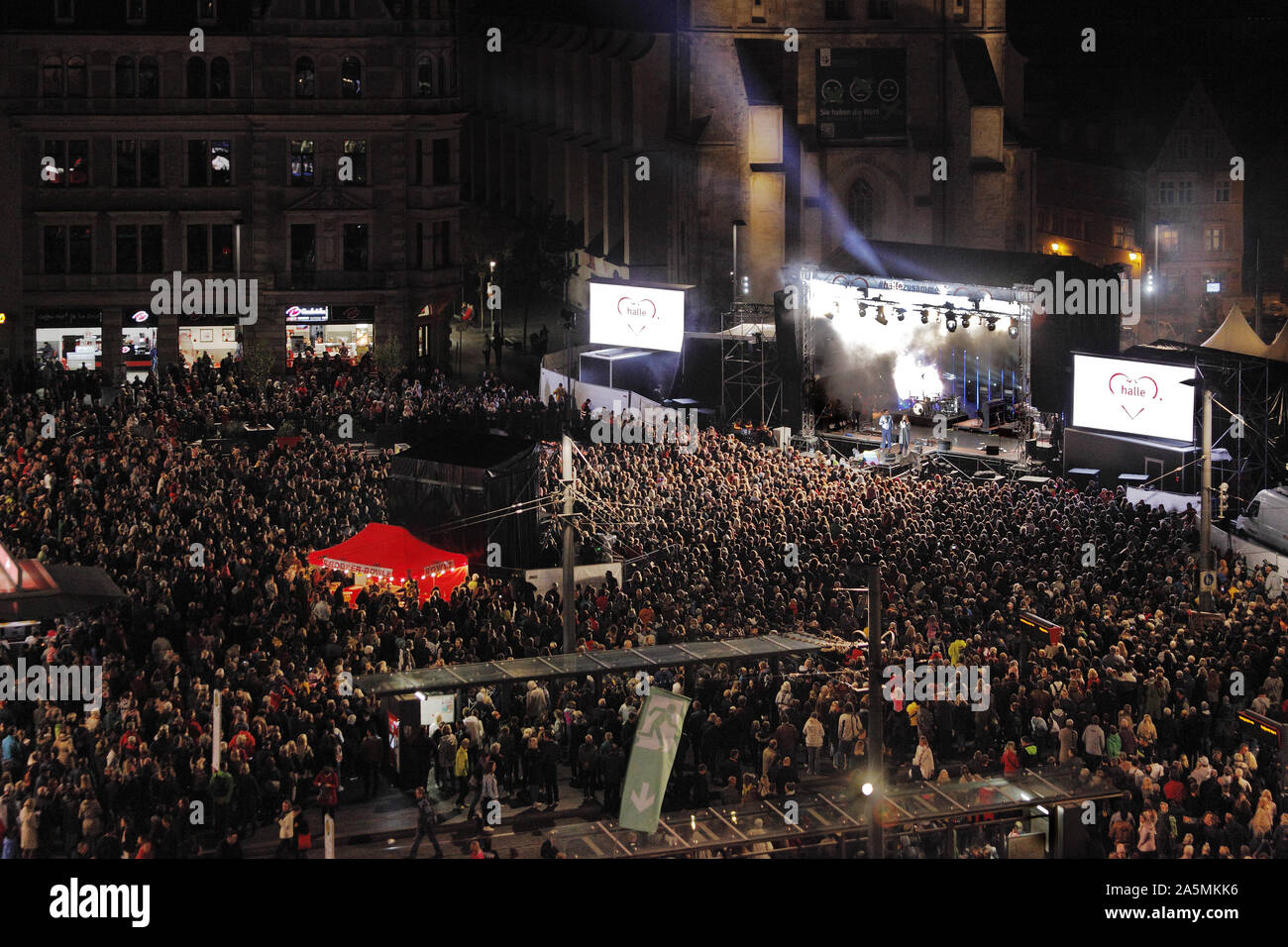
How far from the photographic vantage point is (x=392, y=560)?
2928 cm

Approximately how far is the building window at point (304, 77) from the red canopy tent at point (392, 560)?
99.3ft

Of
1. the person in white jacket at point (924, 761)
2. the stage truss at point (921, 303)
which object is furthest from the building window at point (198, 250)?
the person in white jacket at point (924, 761)

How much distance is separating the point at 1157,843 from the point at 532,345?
4366 centimetres

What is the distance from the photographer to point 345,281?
2295 inches

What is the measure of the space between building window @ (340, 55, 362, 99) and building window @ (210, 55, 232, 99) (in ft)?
11.5

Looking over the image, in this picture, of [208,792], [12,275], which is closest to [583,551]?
[208,792]

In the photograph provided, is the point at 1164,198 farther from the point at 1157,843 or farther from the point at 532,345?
the point at 1157,843

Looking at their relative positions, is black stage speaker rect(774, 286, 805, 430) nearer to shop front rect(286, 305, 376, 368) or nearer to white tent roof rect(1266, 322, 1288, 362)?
white tent roof rect(1266, 322, 1288, 362)

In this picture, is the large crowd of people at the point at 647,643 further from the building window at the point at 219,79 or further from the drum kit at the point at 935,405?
the building window at the point at 219,79

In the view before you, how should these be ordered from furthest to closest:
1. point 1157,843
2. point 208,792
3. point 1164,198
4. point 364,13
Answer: point 1164,198 < point 364,13 < point 208,792 < point 1157,843

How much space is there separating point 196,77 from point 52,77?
4.40m

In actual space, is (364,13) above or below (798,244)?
above

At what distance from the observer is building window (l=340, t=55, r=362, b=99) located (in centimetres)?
5728

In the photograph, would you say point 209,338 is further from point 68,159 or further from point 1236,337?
point 1236,337
